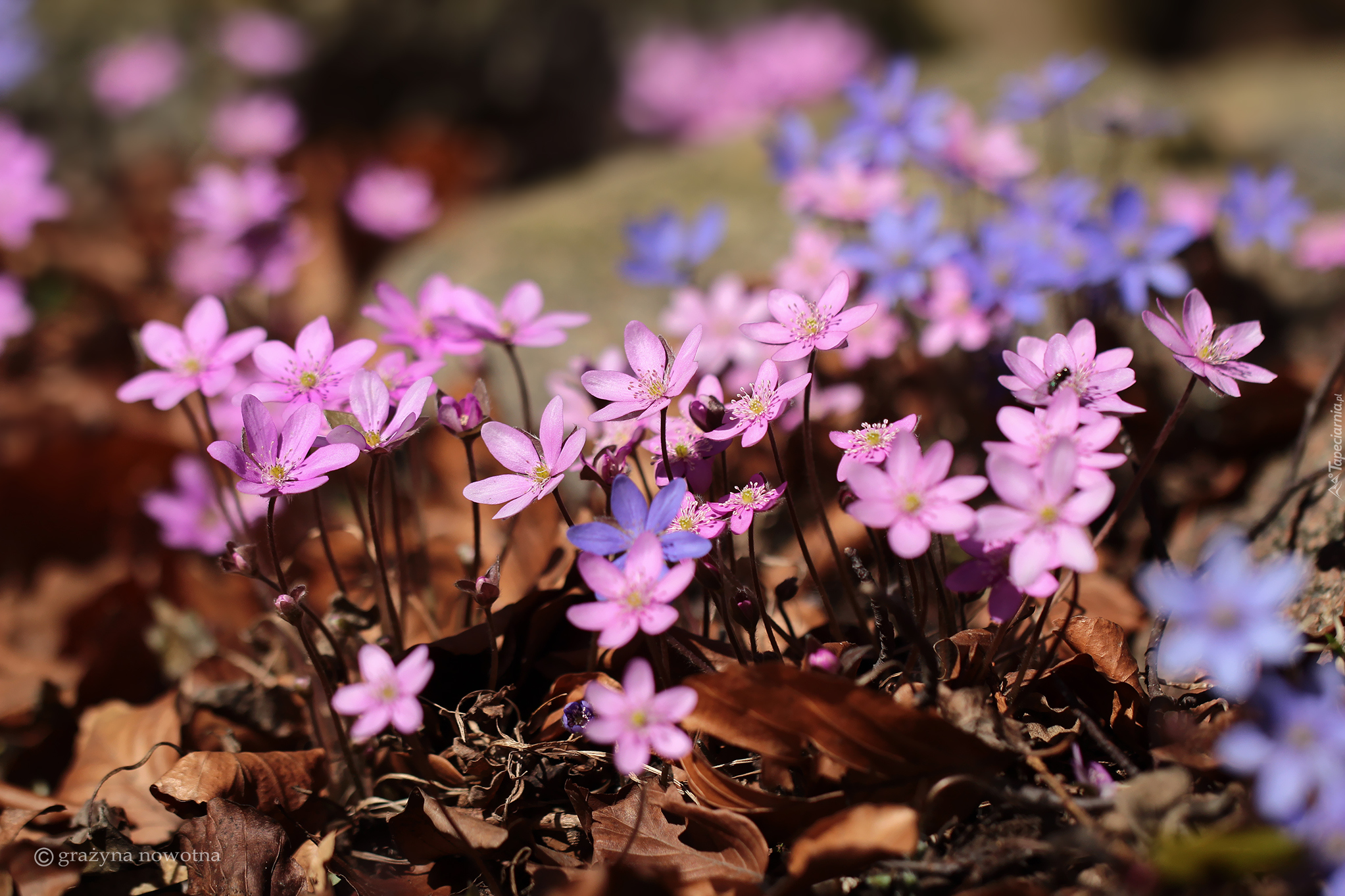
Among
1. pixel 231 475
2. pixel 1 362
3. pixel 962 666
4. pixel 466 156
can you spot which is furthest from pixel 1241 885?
pixel 466 156

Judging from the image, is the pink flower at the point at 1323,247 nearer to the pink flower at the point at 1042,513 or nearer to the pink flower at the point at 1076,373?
the pink flower at the point at 1076,373

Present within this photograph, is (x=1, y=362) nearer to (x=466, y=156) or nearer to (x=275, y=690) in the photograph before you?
(x=466, y=156)

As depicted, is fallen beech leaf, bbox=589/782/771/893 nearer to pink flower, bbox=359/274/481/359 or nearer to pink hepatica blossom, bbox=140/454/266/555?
pink flower, bbox=359/274/481/359

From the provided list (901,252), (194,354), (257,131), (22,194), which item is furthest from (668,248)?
(257,131)

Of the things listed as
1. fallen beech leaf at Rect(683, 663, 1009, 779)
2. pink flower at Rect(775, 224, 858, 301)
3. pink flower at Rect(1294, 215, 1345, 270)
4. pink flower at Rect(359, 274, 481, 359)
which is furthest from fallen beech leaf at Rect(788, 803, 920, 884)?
pink flower at Rect(1294, 215, 1345, 270)

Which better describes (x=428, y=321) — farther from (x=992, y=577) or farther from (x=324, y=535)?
(x=992, y=577)

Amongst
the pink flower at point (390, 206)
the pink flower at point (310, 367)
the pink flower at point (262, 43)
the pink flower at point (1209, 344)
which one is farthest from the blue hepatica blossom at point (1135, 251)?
the pink flower at point (262, 43)
